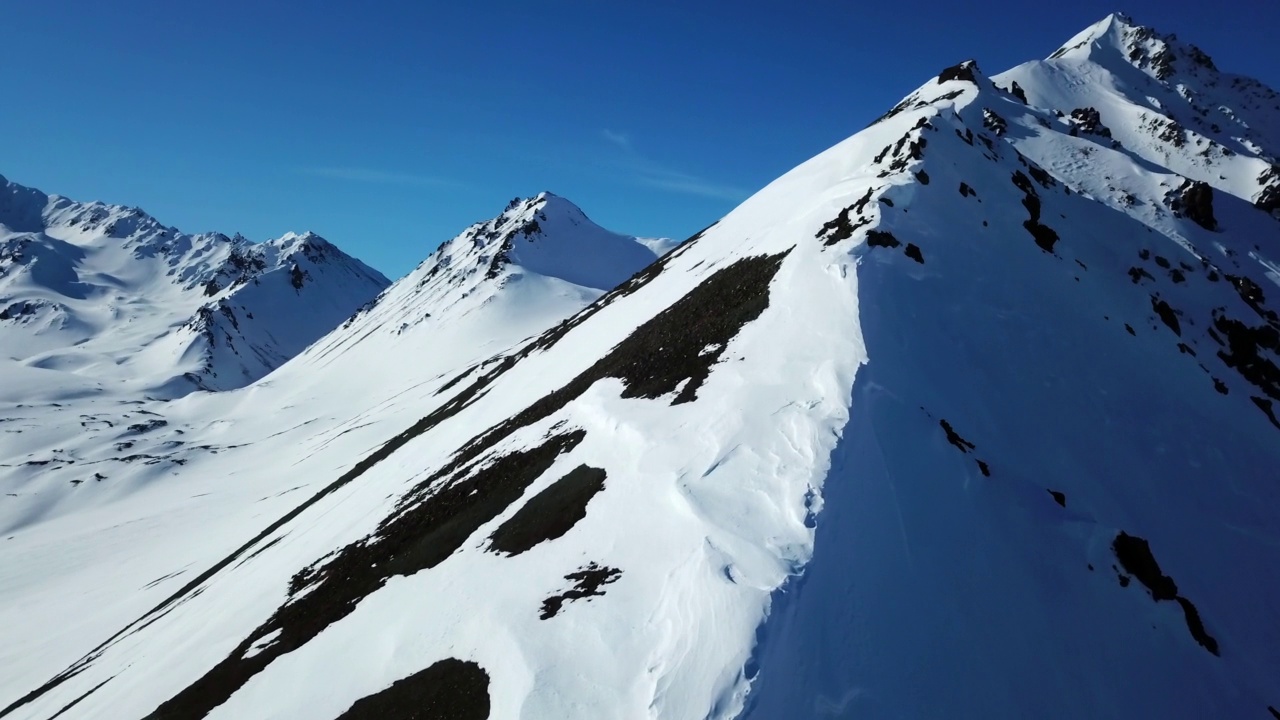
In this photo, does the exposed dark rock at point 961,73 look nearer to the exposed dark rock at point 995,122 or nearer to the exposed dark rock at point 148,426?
the exposed dark rock at point 995,122

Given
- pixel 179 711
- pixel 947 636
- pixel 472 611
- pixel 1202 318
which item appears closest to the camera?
pixel 947 636

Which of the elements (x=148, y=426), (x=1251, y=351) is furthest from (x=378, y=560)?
(x=148, y=426)

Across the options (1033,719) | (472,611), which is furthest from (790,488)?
(472,611)

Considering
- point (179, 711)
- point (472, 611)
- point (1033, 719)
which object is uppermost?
point (472, 611)

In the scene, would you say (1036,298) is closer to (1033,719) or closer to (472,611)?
(1033,719)

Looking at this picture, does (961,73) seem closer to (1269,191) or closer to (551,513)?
(1269,191)

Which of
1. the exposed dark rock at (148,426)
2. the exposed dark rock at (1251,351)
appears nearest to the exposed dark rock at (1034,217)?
the exposed dark rock at (1251,351)
